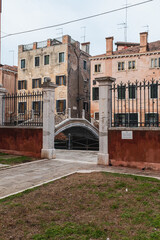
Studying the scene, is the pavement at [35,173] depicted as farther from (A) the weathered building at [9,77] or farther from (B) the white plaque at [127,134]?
(A) the weathered building at [9,77]

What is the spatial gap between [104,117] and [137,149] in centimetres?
184

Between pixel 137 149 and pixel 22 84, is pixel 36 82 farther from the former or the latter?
pixel 137 149

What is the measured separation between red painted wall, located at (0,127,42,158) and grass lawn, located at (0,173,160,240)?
17.4 ft

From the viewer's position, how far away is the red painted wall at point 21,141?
1153cm

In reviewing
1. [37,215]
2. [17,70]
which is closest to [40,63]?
[17,70]

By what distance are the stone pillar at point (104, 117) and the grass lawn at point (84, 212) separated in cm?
316

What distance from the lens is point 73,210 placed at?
4500mm

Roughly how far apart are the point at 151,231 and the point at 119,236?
0.53 meters

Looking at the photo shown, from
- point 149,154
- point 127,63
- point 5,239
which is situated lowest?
point 5,239

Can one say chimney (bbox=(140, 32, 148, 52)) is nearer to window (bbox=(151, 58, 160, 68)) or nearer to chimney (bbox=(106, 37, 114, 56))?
window (bbox=(151, 58, 160, 68))

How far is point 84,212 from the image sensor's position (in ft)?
14.5

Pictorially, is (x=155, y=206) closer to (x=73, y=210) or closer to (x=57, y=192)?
(x=73, y=210)

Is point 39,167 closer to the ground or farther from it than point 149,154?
closer to the ground

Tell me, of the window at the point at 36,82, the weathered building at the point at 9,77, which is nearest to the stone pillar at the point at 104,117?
the window at the point at 36,82
